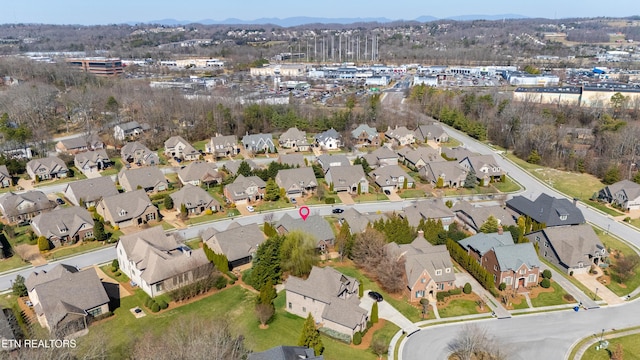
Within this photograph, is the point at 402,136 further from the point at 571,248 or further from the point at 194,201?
the point at 571,248

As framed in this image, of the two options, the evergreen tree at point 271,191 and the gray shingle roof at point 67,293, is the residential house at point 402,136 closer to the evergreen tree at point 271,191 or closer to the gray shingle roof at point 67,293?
the evergreen tree at point 271,191

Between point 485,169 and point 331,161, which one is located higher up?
point 331,161

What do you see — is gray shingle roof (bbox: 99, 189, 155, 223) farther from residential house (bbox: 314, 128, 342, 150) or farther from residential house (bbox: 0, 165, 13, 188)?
residential house (bbox: 314, 128, 342, 150)

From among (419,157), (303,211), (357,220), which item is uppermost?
(419,157)

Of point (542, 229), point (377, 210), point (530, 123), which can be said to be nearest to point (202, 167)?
point (377, 210)

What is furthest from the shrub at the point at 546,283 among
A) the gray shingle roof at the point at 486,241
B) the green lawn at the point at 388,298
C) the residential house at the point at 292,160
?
the residential house at the point at 292,160

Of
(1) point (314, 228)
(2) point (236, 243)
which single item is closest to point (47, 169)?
(2) point (236, 243)

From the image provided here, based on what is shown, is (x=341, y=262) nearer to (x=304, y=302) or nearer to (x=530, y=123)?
(x=304, y=302)
